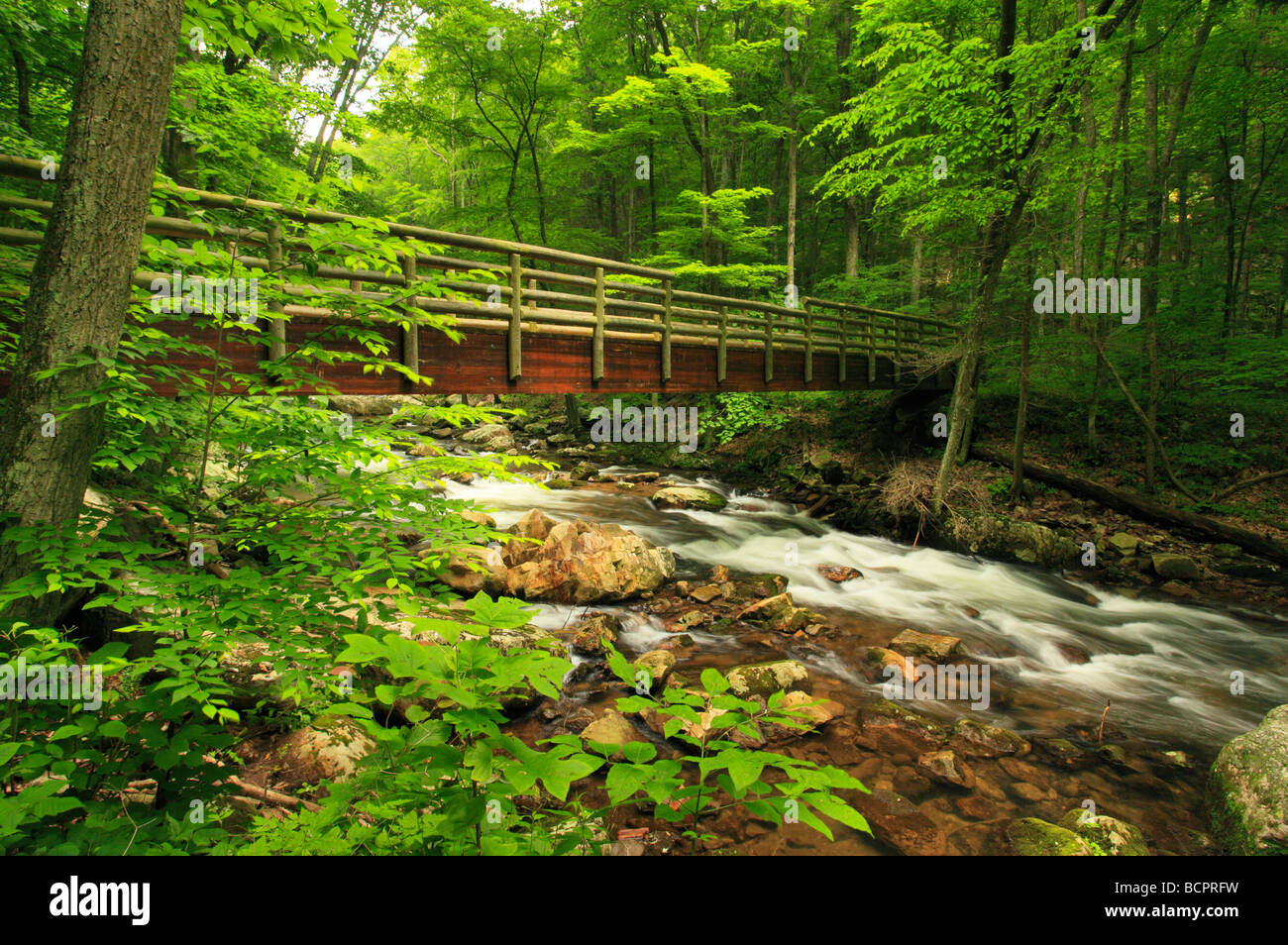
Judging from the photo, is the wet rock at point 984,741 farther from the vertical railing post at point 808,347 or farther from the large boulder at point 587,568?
the vertical railing post at point 808,347

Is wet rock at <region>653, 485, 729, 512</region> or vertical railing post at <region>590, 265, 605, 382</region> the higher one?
vertical railing post at <region>590, 265, 605, 382</region>

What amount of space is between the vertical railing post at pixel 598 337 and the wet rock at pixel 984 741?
5.70 meters

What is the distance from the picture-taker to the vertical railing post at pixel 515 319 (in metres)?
6.16

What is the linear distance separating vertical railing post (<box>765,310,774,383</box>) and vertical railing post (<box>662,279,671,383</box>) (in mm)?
2850

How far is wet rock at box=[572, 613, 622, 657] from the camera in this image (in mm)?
6051

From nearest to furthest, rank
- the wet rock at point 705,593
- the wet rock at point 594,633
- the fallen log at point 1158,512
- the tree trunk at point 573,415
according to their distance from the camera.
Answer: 1. the wet rock at point 594,633
2. the wet rock at point 705,593
3. the fallen log at point 1158,512
4. the tree trunk at point 573,415

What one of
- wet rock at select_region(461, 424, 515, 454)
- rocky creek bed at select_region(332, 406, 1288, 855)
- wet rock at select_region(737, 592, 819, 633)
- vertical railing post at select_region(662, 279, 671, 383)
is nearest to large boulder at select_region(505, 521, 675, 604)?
rocky creek bed at select_region(332, 406, 1288, 855)

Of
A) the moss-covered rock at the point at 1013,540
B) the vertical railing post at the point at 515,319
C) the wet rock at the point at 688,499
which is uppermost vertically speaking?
the vertical railing post at the point at 515,319

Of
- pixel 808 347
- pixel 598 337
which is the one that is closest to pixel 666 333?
pixel 598 337

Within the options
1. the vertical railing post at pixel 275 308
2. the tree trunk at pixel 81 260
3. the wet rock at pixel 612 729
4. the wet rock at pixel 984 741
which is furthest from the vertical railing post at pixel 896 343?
the tree trunk at pixel 81 260

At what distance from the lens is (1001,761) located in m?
4.74

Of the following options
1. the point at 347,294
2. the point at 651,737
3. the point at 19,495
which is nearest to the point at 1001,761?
the point at 651,737

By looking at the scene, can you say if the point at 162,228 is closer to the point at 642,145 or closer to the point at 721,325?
the point at 721,325

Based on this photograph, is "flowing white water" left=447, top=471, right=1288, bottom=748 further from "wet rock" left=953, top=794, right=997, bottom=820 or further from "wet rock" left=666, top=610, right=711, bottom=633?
"wet rock" left=953, top=794, right=997, bottom=820
